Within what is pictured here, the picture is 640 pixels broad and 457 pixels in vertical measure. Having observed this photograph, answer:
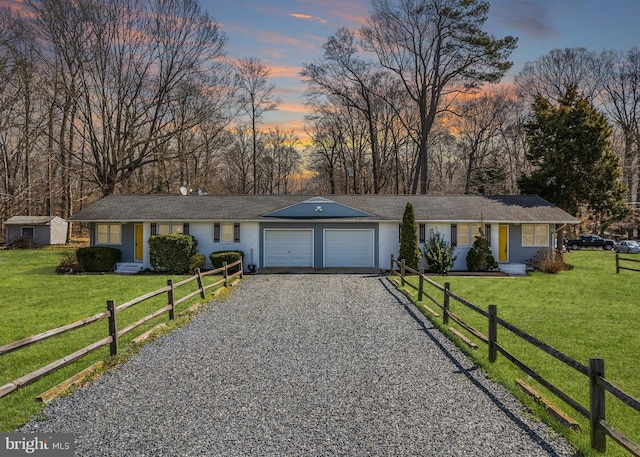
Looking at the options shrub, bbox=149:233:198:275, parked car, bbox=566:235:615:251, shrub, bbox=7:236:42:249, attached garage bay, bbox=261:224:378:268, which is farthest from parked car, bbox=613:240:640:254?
shrub, bbox=7:236:42:249

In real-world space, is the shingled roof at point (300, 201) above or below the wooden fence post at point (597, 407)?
above

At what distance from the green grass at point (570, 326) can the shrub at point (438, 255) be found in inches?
49.4

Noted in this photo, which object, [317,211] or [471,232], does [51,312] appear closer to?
[317,211]

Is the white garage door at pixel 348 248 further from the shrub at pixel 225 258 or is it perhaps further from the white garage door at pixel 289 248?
the shrub at pixel 225 258

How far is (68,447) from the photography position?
4762mm

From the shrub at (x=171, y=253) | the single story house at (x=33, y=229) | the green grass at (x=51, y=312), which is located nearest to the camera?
the green grass at (x=51, y=312)

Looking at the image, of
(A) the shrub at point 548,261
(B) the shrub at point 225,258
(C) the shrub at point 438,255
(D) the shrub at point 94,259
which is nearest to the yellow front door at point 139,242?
(D) the shrub at point 94,259

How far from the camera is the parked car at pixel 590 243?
37312mm

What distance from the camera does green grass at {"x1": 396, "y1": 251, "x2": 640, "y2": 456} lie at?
619 cm

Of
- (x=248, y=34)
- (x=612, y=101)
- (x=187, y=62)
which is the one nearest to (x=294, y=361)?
(x=248, y=34)

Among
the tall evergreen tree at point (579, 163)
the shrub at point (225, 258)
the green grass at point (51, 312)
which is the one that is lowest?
the green grass at point (51, 312)

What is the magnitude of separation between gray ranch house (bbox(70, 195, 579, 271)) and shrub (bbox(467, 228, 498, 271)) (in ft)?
1.99

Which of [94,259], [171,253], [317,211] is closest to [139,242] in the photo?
[94,259]

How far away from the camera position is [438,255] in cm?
2081
